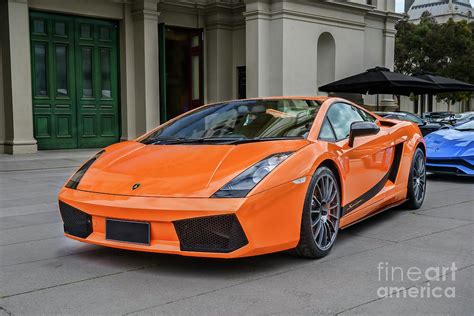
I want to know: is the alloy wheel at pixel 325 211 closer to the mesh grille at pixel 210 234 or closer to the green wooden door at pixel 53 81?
the mesh grille at pixel 210 234

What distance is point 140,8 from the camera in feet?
50.2

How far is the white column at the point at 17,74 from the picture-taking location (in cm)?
1270

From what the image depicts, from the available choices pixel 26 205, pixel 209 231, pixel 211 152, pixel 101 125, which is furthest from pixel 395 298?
pixel 101 125

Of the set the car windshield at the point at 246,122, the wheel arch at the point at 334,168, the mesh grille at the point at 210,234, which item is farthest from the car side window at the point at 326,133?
the mesh grille at the point at 210,234

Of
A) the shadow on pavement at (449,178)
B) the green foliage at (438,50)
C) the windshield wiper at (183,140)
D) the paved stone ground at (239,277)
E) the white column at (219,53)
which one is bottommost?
the shadow on pavement at (449,178)

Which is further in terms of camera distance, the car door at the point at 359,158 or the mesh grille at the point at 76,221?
the car door at the point at 359,158

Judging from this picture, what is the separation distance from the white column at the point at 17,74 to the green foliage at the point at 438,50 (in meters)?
32.7

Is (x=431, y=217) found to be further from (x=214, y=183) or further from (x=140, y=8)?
(x=140, y=8)

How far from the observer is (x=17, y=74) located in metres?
12.8

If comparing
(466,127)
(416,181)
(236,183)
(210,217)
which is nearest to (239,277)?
(210,217)

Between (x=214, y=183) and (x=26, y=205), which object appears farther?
(x=26, y=205)

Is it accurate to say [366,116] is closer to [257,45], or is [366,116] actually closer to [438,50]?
[257,45]

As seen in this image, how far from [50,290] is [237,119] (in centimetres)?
220

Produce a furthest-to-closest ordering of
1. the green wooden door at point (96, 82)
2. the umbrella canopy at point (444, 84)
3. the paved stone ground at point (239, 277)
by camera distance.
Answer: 1. the umbrella canopy at point (444, 84)
2. the green wooden door at point (96, 82)
3. the paved stone ground at point (239, 277)
